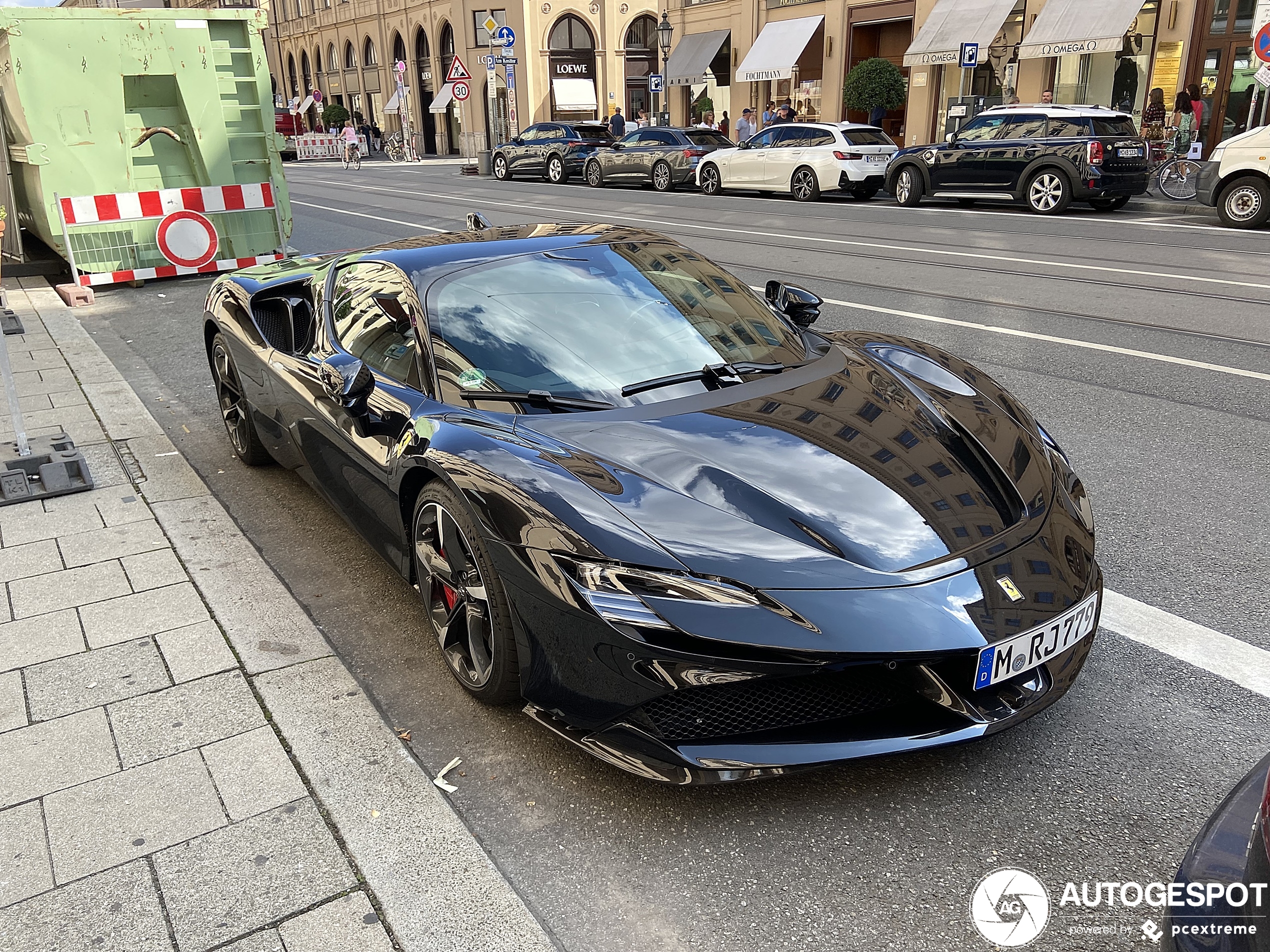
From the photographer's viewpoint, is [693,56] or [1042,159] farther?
[693,56]

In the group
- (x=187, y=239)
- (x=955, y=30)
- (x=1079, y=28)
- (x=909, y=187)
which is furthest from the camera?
(x=955, y=30)

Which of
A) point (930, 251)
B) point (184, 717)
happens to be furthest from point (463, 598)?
point (930, 251)

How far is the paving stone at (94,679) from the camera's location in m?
3.12

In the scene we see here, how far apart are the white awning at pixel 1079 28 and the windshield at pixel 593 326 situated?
23.3 m

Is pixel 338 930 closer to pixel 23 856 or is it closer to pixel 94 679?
pixel 23 856

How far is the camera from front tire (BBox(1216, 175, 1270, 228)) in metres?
13.8

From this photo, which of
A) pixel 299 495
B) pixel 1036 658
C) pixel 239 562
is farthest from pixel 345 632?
pixel 1036 658

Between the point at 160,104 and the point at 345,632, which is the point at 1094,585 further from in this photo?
the point at 160,104

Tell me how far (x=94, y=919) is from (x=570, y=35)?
178 ft

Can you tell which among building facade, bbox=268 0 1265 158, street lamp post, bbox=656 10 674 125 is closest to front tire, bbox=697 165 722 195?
building facade, bbox=268 0 1265 158

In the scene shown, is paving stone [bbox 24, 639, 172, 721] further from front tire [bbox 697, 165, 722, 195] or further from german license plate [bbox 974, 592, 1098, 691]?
front tire [bbox 697, 165, 722, 195]

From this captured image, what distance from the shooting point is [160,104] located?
10.6 m

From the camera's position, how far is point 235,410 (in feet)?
17.3

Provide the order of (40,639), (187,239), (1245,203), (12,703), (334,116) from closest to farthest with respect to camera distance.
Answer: (12,703) → (40,639) → (187,239) → (1245,203) → (334,116)
